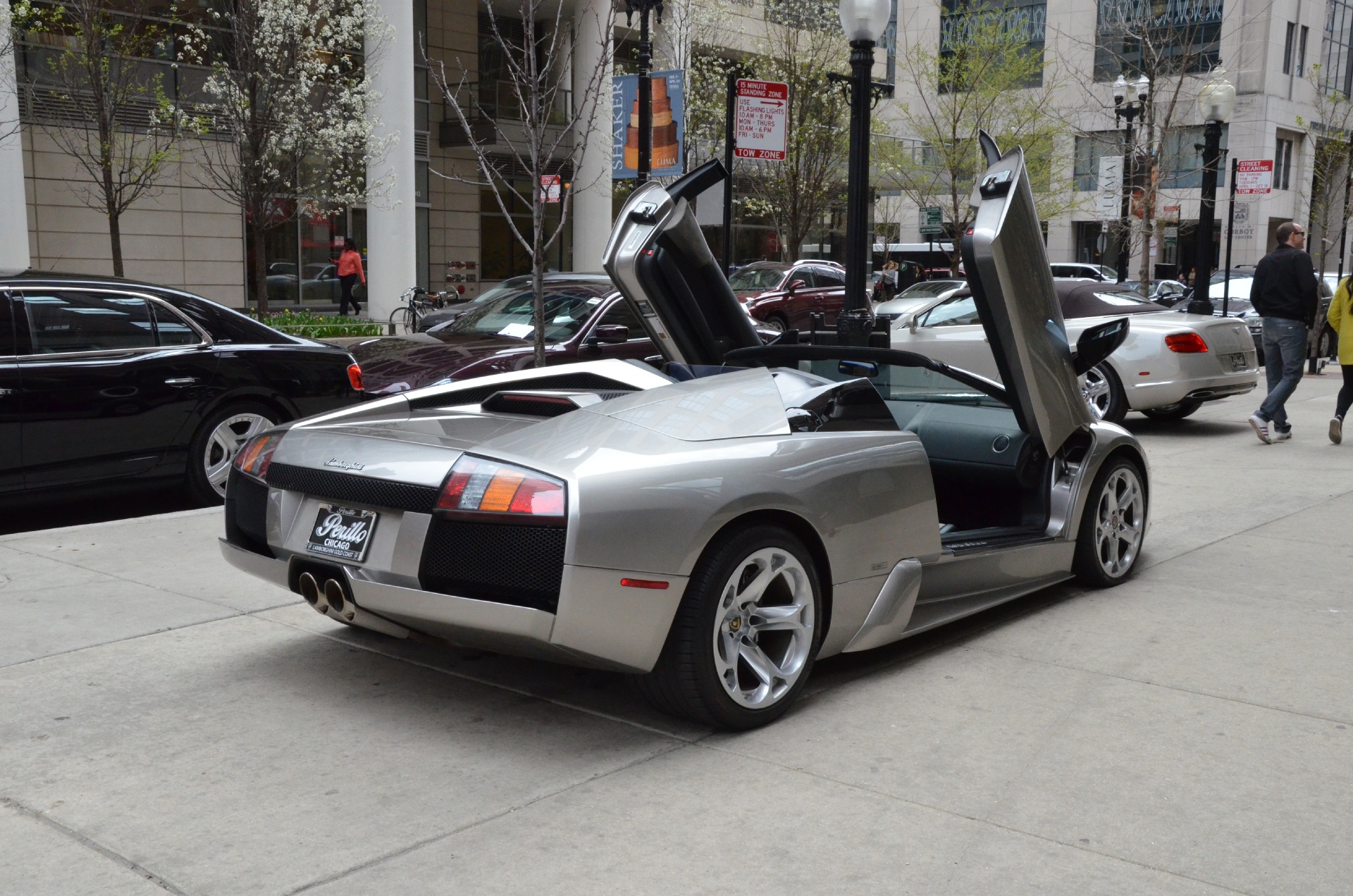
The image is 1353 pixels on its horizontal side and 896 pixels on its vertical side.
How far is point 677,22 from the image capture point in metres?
28.4

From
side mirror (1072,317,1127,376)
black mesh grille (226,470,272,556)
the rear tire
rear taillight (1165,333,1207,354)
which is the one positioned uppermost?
side mirror (1072,317,1127,376)

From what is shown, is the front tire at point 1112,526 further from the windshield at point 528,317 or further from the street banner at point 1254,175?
the street banner at point 1254,175

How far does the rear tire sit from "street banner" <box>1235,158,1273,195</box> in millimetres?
12827

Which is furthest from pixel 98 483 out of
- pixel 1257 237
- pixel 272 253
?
pixel 1257 237

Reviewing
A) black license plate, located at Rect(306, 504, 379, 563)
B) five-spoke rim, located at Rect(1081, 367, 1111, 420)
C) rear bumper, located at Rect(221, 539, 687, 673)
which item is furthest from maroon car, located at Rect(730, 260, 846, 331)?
rear bumper, located at Rect(221, 539, 687, 673)

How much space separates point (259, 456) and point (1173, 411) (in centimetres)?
1118

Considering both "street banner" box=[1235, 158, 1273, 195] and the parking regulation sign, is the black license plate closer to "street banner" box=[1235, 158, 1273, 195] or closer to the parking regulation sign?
the parking regulation sign

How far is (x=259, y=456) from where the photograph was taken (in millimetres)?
4613

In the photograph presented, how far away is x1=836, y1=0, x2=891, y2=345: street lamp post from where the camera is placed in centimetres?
1048

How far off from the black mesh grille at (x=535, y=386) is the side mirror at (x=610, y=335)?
226 inches

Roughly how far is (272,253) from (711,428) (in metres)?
26.5

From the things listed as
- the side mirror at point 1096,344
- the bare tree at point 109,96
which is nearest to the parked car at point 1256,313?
the side mirror at point 1096,344

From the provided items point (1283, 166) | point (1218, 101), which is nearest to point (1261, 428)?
point (1218, 101)

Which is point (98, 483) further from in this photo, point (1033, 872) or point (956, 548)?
point (1033, 872)
